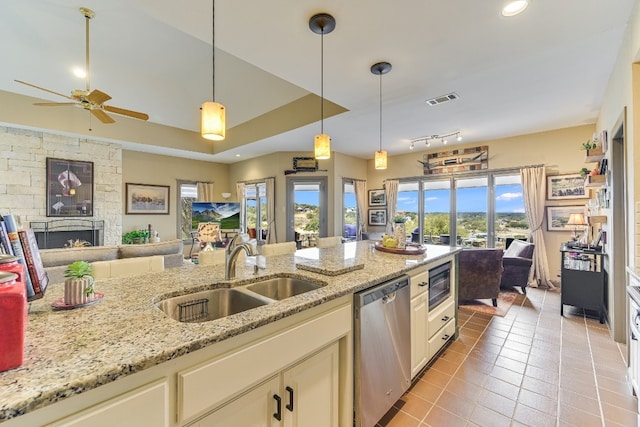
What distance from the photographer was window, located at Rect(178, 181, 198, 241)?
23.7 ft

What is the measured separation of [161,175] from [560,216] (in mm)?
8707

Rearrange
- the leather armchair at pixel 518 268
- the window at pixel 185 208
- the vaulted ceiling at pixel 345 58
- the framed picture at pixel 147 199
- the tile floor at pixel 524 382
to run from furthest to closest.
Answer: the window at pixel 185 208 → the framed picture at pixel 147 199 → the leather armchair at pixel 518 268 → the vaulted ceiling at pixel 345 58 → the tile floor at pixel 524 382

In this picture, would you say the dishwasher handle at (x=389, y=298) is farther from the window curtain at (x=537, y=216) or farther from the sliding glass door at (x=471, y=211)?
the sliding glass door at (x=471, y=211)

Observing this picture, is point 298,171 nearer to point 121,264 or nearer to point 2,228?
point 121,264

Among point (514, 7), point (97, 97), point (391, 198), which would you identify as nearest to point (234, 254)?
point (514, 7)

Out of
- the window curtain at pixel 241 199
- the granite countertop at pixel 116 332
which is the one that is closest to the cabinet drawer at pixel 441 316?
the granite countertop at pixel 116 332

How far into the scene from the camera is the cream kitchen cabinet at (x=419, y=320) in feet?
6.55

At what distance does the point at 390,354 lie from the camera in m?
1.71

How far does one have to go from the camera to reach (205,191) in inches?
302

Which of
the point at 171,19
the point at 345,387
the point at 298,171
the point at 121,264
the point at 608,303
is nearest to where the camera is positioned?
the point at 345,387

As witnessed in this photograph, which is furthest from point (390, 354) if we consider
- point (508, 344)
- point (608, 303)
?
point (608, 303)

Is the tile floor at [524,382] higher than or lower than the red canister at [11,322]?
lower

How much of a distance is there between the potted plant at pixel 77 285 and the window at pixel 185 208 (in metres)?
6.56

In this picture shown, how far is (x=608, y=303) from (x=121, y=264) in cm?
492
